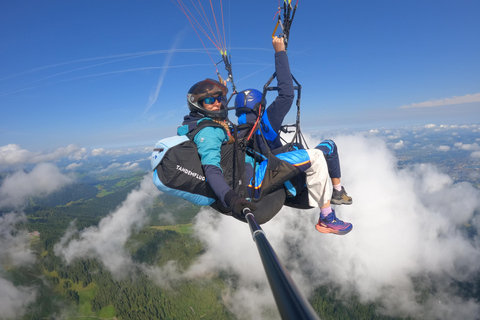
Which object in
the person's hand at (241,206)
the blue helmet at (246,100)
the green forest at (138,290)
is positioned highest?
the blue helmet at (246,100)

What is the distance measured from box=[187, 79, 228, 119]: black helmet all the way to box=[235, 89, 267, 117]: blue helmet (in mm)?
777

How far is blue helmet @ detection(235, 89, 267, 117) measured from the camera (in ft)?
15.8

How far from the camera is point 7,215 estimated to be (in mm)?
171250

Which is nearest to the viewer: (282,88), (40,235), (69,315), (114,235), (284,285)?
(284,285)

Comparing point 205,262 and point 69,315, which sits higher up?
point 69,315

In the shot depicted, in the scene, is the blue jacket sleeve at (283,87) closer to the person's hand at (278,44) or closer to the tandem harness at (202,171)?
the person's hand at (278,44)

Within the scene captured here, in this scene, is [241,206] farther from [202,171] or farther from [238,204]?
[202,171]

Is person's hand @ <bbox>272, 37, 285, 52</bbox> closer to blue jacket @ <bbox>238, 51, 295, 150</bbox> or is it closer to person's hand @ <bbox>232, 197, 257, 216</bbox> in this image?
blue jacket @ <bbox>238, 51, 295, 150</bbox>

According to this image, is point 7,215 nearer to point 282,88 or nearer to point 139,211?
point 139,211

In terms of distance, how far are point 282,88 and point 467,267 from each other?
19255cm

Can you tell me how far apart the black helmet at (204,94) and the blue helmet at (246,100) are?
777mm

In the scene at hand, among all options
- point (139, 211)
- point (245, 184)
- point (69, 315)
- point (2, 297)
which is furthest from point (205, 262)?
point (245, 184)

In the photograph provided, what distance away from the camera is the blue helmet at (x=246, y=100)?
15.8 feet

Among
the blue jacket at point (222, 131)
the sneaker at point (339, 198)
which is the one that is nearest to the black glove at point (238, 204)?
the blue jacket at point (222, 131)
